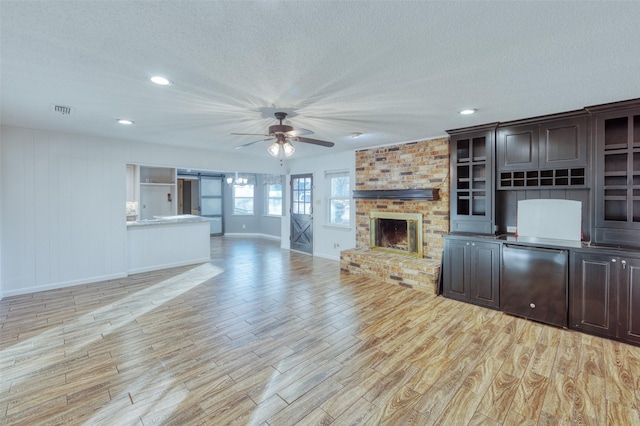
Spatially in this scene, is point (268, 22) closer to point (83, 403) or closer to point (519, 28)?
point (519, 28)

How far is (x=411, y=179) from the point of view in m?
→ 5.28

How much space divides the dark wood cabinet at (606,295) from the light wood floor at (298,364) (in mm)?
154

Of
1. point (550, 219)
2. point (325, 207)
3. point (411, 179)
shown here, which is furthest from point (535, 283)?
point (325, 207)

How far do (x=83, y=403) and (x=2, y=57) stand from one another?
253cm

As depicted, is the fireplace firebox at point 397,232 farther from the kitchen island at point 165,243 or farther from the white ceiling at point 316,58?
the kitchen island at point 165,243

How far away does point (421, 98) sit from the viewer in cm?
300

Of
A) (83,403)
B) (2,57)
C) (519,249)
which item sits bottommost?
(83,403)

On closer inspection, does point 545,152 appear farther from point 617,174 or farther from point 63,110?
point 63,110

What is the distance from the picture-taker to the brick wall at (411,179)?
4.86 metres

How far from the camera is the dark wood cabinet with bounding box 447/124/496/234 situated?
13.6 feet

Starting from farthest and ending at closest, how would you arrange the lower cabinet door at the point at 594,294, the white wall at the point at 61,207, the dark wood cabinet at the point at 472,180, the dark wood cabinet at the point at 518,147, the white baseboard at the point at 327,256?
the white baseboard at the point at 327,256
the white wall at the point at 61,207
the dark wood cabinet at the point at 472,180
the dark wood cabinet at the point at 518,147
the lower cabinet door at the point at 594,294

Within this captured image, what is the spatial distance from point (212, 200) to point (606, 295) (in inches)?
396

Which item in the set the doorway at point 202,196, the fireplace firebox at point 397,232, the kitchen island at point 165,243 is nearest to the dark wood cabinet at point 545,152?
the fireplace firebox at point 397,232

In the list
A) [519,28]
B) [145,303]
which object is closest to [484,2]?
[519,28]
